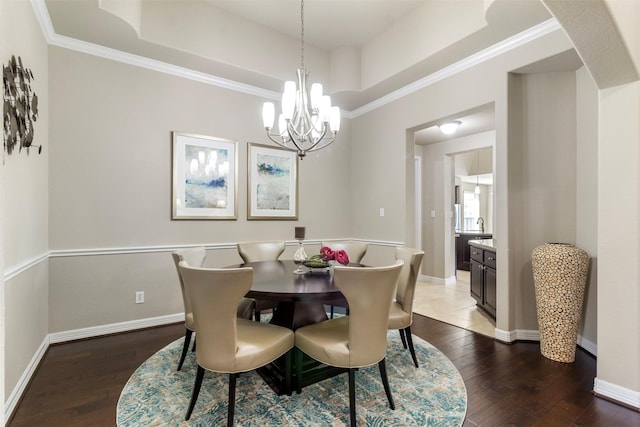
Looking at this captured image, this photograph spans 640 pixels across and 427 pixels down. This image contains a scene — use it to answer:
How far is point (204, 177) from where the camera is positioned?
3.59 metres

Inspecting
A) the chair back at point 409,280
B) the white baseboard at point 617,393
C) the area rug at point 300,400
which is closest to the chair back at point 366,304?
the area rug at point 300,400

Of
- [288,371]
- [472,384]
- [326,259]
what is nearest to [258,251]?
[326,259]

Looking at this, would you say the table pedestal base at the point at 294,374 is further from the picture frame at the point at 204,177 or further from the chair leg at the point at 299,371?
the picture frame at the point at 204,177

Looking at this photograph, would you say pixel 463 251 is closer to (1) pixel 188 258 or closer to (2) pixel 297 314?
(2) pixel 297 314

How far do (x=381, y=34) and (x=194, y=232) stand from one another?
3.17m

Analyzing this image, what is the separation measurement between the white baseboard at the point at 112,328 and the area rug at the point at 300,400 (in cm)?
89

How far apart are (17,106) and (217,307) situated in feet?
6.24

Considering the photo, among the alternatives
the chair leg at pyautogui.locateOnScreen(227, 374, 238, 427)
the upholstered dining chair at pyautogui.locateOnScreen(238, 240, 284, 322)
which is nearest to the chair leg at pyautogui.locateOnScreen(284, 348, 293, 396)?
the chair leg at pyautogui.locateOnScreen(227, 374, 238, 427)

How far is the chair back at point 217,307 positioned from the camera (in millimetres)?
1651

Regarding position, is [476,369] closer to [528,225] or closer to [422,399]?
[422,399]

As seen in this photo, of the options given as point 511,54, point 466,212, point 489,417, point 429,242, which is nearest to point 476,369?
point 489,417

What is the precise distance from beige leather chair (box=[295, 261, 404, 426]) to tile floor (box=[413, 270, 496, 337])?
75.2 inches

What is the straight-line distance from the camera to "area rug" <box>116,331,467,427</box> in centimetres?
182

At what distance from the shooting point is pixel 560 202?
288 cm
